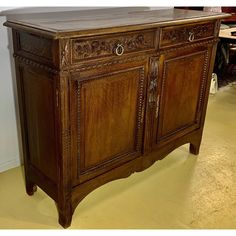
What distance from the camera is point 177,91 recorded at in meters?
1.88

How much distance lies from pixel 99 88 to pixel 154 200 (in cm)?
77

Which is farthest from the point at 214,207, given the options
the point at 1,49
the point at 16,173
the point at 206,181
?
the point at 1,49

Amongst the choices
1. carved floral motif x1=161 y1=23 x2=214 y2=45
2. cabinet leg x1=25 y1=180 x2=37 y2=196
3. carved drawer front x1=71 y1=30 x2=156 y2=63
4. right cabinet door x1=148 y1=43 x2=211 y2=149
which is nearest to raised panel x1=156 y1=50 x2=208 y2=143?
right cabinet door x1=148 y1=43 x2=211 y2=149

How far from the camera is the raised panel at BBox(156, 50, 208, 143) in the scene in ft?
5.88

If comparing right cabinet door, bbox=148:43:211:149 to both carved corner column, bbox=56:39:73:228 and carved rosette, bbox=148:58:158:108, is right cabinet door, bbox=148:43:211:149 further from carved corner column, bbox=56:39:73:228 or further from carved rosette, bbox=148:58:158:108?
carved corner column, bbox=56:39:73:228

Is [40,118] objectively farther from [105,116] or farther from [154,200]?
[154,200]

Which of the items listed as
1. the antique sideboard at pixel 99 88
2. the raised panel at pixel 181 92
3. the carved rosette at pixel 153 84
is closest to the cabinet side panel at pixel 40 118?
the antique sideboard at pixel 99 88

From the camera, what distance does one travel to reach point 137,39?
4.92 feet

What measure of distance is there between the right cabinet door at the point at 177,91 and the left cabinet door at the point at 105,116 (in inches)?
4.5

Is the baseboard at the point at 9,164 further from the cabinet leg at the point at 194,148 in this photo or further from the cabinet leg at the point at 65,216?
the cabinet leg at the point at 194,148

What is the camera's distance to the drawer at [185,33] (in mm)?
1632

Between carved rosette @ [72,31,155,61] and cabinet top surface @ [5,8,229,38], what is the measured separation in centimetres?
5
